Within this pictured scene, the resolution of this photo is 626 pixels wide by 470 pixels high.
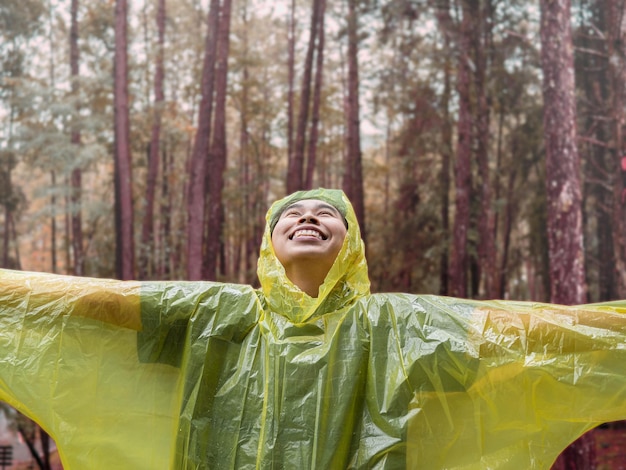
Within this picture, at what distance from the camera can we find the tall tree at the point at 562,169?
6.07 m

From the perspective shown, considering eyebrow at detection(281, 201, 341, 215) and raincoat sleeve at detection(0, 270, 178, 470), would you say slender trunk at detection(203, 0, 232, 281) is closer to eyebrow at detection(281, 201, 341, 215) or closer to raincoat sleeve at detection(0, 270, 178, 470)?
eyebrow at detection(281, 201, 341, 215)

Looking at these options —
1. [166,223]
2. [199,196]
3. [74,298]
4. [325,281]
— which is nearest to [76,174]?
[166,223]

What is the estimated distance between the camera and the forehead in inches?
93.5

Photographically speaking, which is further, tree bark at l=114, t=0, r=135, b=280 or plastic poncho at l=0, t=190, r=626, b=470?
tree bark at l=114, t=0, r=135, b=280

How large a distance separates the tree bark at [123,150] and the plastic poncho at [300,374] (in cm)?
825

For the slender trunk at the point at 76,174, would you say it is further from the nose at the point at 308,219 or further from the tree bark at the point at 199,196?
the nose at the point at 308,219

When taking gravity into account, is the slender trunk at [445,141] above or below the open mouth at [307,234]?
above

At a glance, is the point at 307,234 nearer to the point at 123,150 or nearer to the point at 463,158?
the point at 123,150

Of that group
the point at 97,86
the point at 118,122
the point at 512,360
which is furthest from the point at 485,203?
the point at 512,360

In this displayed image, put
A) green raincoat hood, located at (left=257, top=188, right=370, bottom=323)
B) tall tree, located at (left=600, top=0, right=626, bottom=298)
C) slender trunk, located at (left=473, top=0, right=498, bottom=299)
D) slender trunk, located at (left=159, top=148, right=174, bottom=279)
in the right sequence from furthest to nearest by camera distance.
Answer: slender trunk, located at (left=159, top=148, right=174, bottom=279) < slender trunk, located at (left=473, top=0, right=498, bottom=299) < tall tree, located at (left=600, top=0, right=626, bottom=298) < green raincoat hood, located at (left=257, top=188, right=370, bottom=323)

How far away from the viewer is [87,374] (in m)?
2.25

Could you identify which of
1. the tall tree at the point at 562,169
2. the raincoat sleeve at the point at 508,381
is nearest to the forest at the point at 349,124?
the tall tree at the point at 562,169

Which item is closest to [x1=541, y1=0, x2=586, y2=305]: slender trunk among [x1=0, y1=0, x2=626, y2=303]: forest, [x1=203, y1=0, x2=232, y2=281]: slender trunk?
[x1=0, y1=0, x2=626, y2=303]: forest

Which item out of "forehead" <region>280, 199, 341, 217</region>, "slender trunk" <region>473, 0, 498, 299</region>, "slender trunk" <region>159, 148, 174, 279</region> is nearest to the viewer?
"forehead" <region>280, 199, 341, 217</region>
